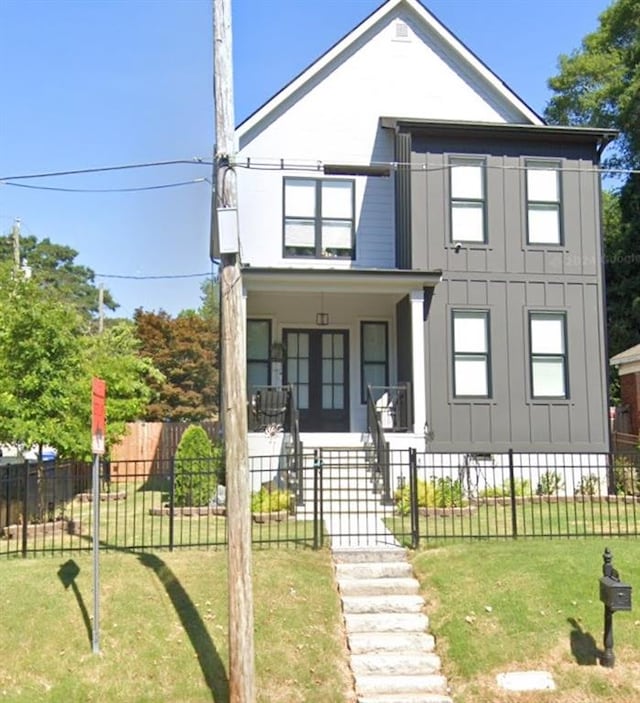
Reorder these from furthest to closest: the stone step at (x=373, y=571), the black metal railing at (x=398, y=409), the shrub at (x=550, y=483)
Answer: the black metal railing at (x=398, y=409) → the shrub at (x=550, y=483) → the stone step at (x=373, y=571)

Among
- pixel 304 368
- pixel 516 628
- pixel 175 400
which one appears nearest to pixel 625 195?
pixel 304 368

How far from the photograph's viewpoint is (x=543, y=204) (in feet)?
49.6

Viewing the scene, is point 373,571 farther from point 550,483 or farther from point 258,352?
point 258,352

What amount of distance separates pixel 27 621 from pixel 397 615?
12.7 feet

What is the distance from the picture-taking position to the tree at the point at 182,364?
30.8 meters

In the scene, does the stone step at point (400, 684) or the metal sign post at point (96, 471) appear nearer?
the stone step at point (400, 684)

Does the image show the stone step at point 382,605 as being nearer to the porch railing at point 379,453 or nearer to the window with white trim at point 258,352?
the porch railing at point 379,453

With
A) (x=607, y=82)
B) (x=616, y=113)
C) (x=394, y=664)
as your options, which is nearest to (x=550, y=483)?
(x=394, y=664)

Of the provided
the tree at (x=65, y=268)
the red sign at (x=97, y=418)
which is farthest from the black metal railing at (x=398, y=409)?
the tree at (x=65, y=268)

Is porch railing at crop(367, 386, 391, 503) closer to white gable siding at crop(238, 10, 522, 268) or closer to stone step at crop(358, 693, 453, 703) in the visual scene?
white gable siding at crop(238, 10, 522, 268)

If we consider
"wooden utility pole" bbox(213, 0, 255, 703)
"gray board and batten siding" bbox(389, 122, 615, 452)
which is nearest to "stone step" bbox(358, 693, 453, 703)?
"wooden utility pole" bbox(213, 0, 255, 703)

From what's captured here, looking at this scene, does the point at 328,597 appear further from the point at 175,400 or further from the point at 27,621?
the point at 175,400

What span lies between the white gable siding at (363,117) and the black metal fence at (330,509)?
5288 mm

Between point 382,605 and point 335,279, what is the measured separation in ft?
24.7
